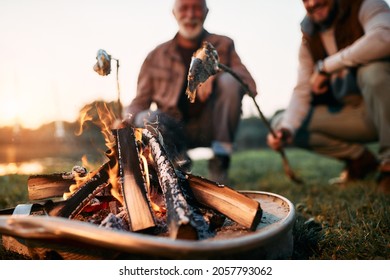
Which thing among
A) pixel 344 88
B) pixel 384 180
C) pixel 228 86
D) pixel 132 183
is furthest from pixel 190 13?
pixel 384 180

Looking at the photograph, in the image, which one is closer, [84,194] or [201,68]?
[84,194]

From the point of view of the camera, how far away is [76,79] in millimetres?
1834

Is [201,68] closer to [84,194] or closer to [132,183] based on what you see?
[132,183]

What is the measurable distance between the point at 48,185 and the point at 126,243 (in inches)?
29.0

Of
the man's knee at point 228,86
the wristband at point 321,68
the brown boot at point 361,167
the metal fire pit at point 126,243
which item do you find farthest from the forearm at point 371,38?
the metal fire pit at point 126,243

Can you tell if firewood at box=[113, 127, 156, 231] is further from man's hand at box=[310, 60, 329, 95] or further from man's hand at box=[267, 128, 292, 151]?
man's hand at box=[310, 60, 329, 95]

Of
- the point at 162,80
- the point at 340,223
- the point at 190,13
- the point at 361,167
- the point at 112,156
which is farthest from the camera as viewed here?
the point at 361,167

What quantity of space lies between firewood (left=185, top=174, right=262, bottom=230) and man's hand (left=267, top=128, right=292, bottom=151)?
4.91 ft

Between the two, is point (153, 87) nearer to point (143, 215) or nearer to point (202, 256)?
point (143, 215)

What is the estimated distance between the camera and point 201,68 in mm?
1404

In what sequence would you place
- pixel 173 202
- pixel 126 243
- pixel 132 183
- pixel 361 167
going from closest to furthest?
pixel 126 243, pixel 173 202, pixel 132 183, pixel 361 167

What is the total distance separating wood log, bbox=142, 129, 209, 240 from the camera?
1005 millimetres

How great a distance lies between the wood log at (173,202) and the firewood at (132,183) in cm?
7

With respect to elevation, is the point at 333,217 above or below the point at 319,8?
below
